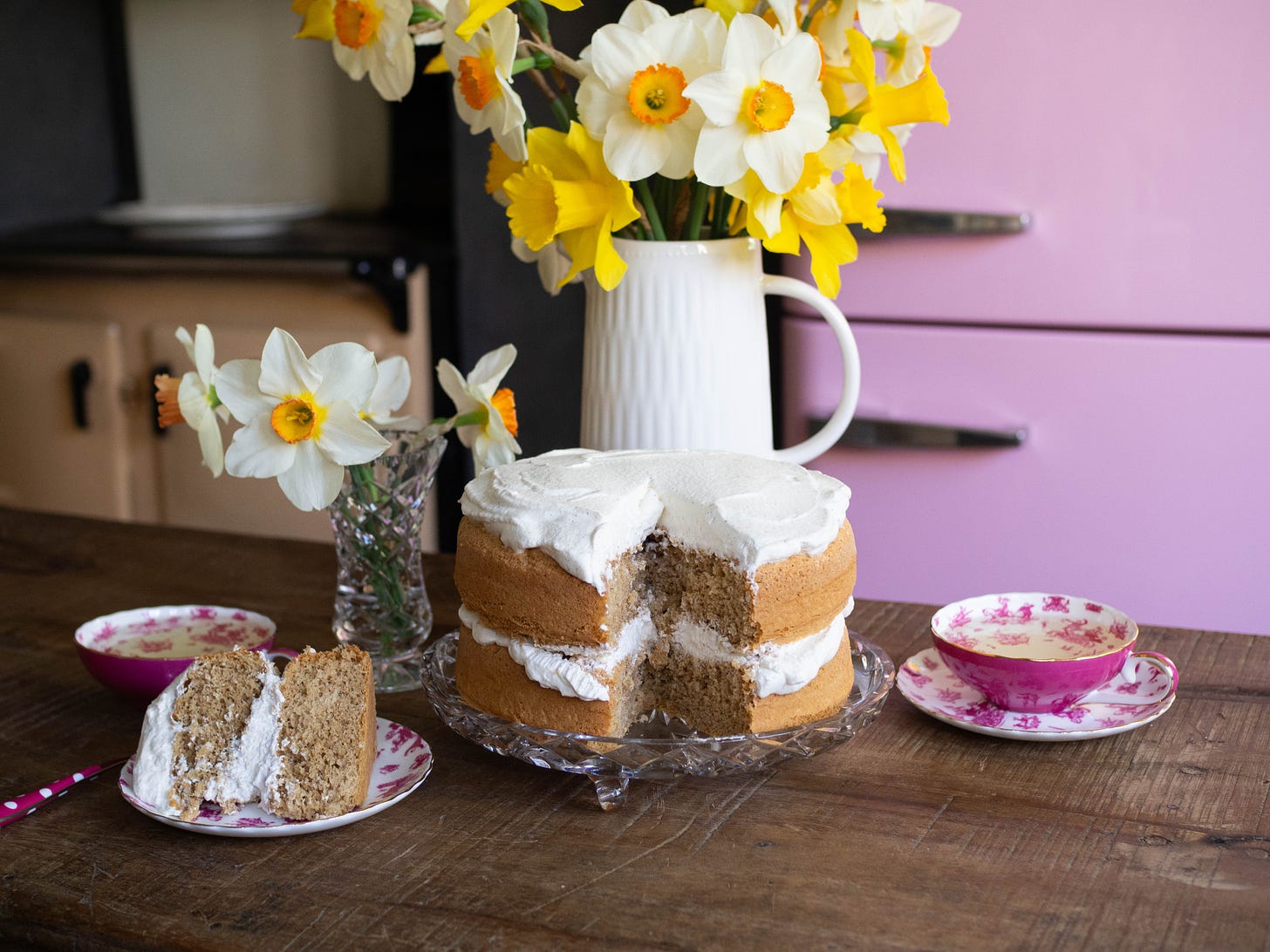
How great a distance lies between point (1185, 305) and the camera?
175cm

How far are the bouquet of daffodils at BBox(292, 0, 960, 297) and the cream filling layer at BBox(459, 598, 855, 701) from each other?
29cm

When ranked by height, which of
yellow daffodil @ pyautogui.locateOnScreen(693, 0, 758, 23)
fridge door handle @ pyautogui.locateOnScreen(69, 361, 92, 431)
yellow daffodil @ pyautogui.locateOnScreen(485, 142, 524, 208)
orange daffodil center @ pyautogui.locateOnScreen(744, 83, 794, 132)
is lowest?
fridge door handle @ pyautogui.locateOnScreen(69, 361, 92, 431)

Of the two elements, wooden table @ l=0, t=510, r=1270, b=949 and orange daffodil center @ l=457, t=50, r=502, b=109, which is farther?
orange daffodil center @ l=457, t=50, r=502, b=109

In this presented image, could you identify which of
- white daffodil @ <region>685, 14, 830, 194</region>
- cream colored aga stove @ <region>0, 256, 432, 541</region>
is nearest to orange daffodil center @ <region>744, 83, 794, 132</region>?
white daffodil @ <region>685, 14, 830, 194</region>

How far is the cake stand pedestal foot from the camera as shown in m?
0.82

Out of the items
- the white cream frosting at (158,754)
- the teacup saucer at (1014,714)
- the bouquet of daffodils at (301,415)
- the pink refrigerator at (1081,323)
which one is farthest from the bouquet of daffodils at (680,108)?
the pink refrigerator at (1081,323)

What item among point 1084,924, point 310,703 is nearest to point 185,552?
point 310,703

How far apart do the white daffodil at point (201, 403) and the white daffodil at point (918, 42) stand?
0.61 m

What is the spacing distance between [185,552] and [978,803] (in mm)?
887

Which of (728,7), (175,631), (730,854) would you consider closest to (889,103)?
(728,7)

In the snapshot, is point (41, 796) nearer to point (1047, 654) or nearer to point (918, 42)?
point (1047, 654)

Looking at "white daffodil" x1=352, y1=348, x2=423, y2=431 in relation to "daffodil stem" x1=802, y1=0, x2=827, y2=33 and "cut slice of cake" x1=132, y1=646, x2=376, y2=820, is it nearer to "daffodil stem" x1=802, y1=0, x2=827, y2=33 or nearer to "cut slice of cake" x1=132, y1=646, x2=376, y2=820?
"cut slice of cake" x1=132, y1=646, x2=376, y2=820

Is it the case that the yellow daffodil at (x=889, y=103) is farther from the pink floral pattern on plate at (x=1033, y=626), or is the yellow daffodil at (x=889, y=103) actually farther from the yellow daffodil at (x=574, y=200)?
the pink floral pattern on plate at (x=1033, y=626)

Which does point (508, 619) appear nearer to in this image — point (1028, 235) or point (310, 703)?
point (310, 703)
